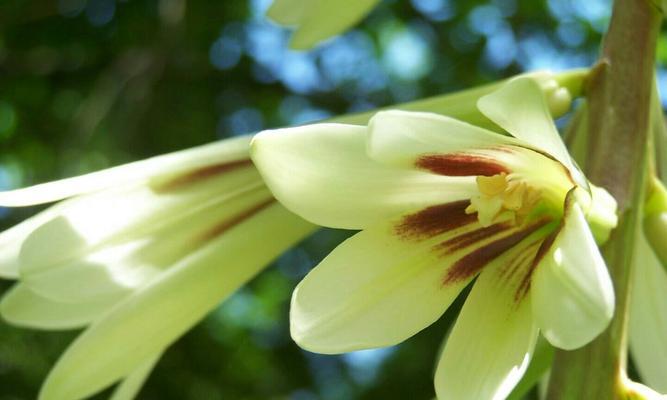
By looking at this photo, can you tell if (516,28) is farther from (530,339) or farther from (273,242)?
(530,339)

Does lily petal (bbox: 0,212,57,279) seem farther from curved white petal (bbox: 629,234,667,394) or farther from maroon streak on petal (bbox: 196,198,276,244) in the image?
curved white petal (bbox: 629,234,667,394)

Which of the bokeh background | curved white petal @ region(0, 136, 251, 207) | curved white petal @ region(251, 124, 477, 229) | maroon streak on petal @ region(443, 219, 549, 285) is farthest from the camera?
the bokeh background

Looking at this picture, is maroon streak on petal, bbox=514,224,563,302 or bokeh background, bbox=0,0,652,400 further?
bokeh background, bbox=0,0,652,400

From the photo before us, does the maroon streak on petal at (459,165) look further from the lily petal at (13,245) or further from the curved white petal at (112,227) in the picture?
the lily petal at (13,245)

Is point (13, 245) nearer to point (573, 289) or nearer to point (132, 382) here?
point (132, 382)

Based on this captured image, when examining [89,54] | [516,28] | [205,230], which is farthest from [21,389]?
[516,28]

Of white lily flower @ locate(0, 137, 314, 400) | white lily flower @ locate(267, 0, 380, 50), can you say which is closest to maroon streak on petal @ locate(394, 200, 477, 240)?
white lily flower @ locate(0, 137, 314, 400)

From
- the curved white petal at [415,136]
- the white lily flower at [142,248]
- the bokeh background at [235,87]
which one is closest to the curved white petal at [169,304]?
the white lily flower at [142,248]
